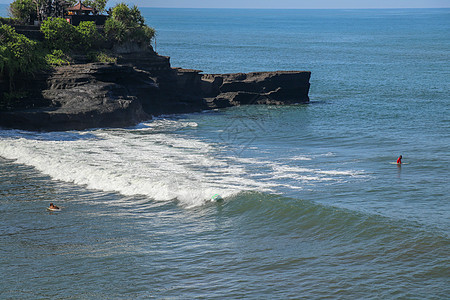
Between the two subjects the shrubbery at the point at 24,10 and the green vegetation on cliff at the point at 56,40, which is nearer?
the green vegetation on cliff at the point at 56,40

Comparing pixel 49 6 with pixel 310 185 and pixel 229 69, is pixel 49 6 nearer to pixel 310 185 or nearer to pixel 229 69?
pixel 229 69

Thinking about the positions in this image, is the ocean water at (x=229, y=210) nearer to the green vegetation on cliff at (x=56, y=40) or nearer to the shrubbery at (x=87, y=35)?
the green vegetation on cliff at (x=56, y=40)

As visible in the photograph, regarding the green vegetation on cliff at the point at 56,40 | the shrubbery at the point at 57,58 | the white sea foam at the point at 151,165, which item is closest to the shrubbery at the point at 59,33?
the green vegetation on cliff at the point at 56,40

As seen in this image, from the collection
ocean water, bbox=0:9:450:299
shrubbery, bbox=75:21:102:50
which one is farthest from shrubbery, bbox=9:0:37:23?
ocean water, bbox=0:9:450:299

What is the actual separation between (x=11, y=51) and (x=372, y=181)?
26143 mm

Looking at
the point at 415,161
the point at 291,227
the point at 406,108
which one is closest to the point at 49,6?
the point at 406,108

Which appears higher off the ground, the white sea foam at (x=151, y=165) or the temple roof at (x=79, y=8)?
the temple roof at (x=79, y=8)

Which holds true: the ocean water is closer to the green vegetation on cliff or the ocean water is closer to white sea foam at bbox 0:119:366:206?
white sea foam at bbox 0:119:366:206

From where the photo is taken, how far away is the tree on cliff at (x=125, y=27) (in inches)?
1886

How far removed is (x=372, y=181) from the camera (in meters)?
25.2

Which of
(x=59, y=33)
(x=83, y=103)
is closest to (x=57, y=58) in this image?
(x=59, y=33)

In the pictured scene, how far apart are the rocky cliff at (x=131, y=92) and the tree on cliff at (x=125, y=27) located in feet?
4.01

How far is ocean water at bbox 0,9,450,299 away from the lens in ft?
49.6

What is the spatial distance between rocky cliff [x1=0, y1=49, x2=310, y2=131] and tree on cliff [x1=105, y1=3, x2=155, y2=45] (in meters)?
1.22
